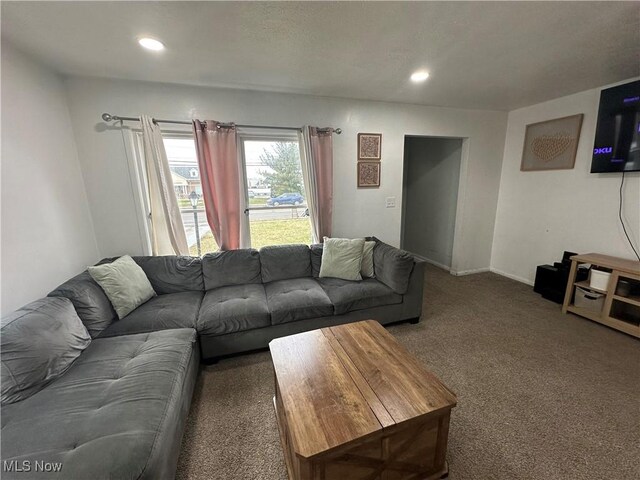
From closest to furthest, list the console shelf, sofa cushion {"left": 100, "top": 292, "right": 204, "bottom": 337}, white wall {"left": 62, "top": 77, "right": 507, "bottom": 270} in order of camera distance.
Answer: sofa cushion {"left": 100, "top": 292, "right": 204, "bottom": 337} < the console shelf < white wall {"left": 62, "top": 77, "right": 507, "bottom": 270}

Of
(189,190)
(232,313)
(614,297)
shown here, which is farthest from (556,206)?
(189,190)

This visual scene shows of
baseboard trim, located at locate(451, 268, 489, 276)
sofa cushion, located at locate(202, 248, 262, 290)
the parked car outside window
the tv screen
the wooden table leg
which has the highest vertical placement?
the tv screen

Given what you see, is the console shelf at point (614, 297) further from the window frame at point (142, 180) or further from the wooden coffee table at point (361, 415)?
the window frame at point (142, 180)

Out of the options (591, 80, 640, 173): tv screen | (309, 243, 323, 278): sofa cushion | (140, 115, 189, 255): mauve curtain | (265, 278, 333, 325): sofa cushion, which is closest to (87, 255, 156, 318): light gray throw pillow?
(140, 115, 189, 255): mauve curtain

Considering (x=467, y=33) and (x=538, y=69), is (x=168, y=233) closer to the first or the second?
(x=467, y=33)

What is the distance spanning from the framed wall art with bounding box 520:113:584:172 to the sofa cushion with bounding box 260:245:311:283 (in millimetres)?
3158

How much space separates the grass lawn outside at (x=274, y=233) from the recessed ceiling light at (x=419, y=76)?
180 centimetres

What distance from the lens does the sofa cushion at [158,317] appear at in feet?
5.98

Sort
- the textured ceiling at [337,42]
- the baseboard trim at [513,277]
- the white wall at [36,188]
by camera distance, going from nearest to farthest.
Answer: the textured ceiling at [337,42] → the white wall at [36,188] → the baseboard trim at [513,277]

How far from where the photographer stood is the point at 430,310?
2.84 m

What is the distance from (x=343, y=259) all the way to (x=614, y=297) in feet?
8.27

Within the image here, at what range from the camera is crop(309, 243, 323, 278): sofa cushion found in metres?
2.75

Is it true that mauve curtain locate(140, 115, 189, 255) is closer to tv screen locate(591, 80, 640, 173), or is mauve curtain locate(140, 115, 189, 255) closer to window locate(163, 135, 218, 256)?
window locate(163, 135, 218, 256)

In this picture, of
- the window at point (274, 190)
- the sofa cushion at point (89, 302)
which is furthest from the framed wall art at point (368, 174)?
the sofa cushion at point (89, 302)
